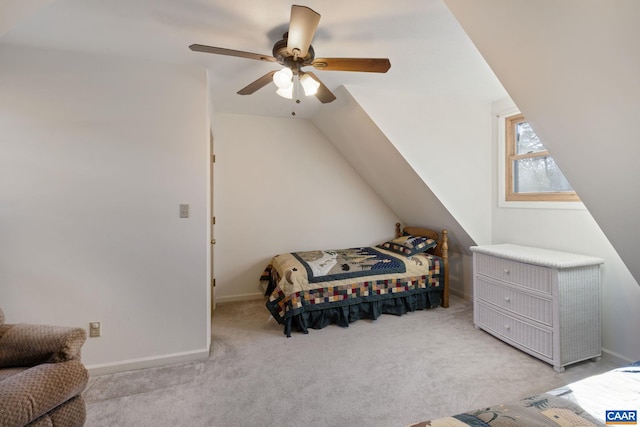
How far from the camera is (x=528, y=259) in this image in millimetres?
2289

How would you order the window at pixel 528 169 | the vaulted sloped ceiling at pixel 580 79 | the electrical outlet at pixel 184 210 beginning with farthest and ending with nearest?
1. the window at pixel 528 169
2. the electrical outlet at pixel 184 210
3. the vaulted sloped ceiling at pixel 580 79

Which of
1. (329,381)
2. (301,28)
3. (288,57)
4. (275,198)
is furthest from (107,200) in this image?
(329,381)

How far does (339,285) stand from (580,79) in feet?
7.71

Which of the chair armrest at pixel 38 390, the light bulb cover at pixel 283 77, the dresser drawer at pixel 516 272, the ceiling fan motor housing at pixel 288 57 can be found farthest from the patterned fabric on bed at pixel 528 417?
the ceiling fan motor housing at pixel 288 57

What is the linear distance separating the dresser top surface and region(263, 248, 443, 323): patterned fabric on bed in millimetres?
698

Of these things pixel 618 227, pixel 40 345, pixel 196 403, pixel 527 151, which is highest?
pixel 527 151

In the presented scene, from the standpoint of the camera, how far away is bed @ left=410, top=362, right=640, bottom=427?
78cm

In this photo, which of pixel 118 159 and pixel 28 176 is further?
pixel 118 159

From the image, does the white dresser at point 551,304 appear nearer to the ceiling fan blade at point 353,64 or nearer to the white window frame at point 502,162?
the white window frame at point 502,162

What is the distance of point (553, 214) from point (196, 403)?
3.30 m

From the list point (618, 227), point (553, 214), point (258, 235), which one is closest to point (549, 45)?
point (618, 227)

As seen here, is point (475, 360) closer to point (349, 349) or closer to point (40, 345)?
point (349, 349)

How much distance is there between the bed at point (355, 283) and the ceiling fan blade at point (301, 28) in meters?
1.98

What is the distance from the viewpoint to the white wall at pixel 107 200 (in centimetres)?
204
